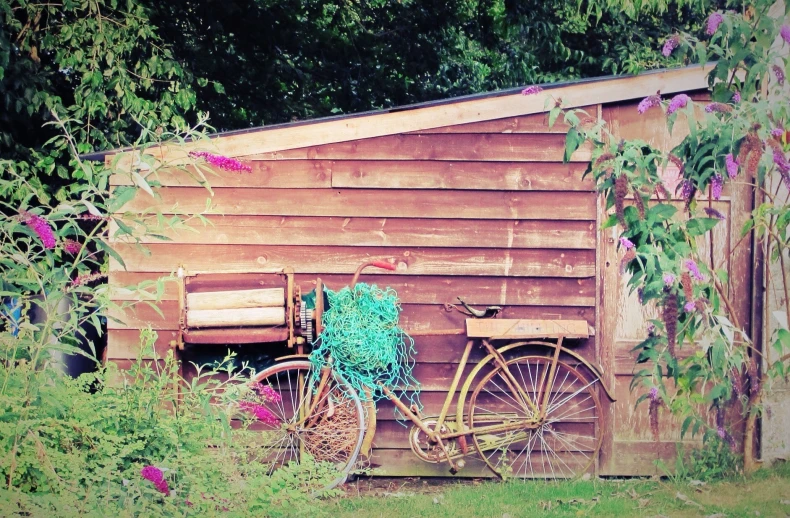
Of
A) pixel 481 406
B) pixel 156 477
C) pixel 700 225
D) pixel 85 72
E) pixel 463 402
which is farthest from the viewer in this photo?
pixel 85 72

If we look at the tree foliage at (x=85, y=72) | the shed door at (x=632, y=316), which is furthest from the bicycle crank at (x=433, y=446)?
the tree foliage at (x=85, y=72)

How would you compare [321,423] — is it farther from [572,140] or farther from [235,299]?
[572,140]

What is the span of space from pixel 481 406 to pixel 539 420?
41 cm

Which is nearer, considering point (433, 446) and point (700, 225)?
point (700, 225)

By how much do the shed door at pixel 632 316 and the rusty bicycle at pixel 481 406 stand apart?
181 millimetres

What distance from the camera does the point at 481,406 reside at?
20.2 feet

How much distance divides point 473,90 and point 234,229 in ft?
26.0

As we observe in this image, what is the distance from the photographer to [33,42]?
28.5 feet

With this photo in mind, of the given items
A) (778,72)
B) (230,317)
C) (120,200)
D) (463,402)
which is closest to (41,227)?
(120,200)

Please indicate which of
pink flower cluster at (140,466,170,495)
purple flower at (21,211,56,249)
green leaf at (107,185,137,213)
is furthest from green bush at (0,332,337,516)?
green leaf at (107,185,137,213)

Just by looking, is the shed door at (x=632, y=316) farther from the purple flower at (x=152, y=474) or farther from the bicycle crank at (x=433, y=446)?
the purple flower at (x=152, y=474)

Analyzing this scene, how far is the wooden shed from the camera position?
6.12 metres

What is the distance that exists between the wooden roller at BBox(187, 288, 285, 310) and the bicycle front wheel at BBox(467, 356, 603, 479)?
158 centimetres

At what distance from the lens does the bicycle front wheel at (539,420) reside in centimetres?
604
